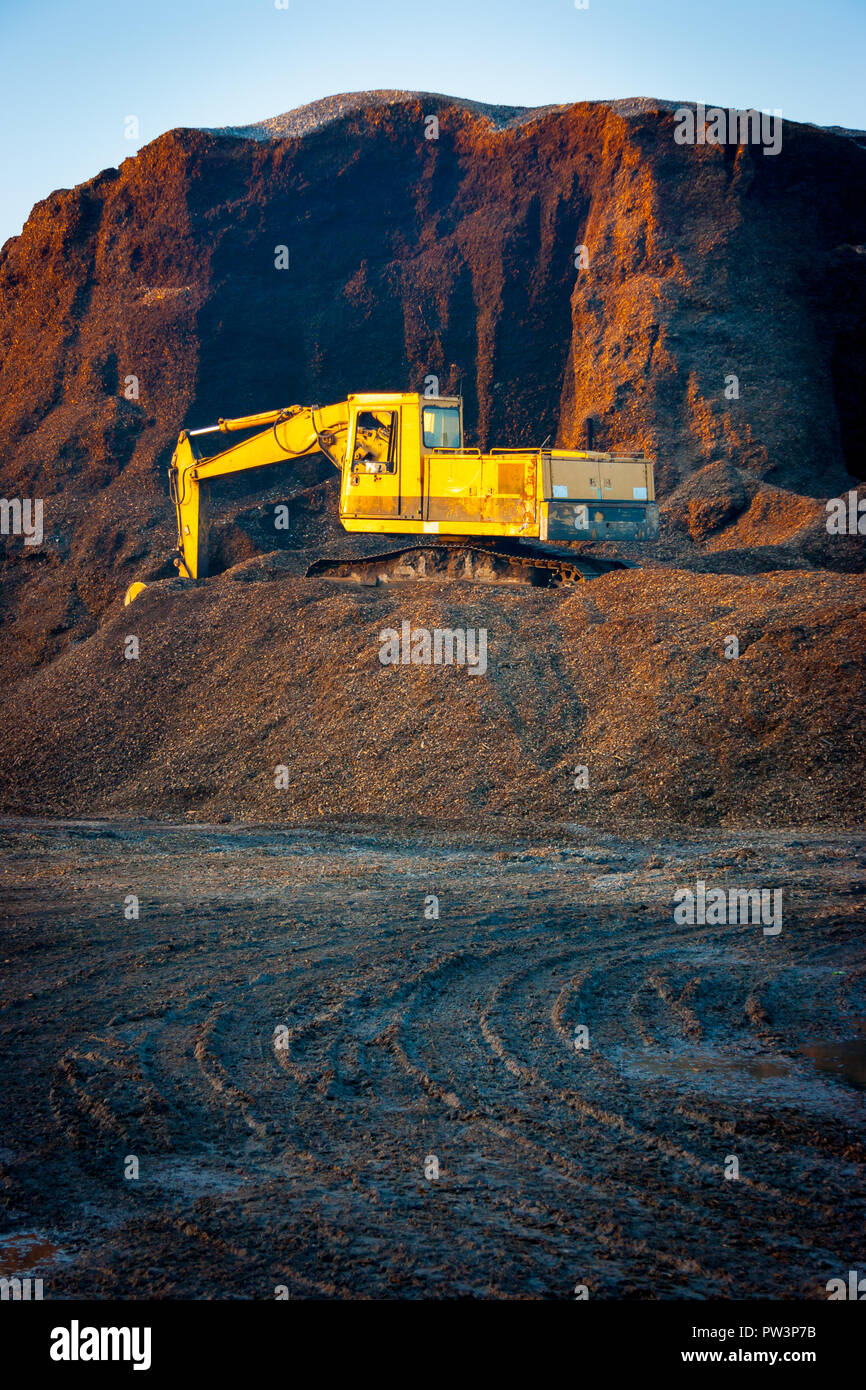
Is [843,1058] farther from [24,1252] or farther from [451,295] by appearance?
[451,295]

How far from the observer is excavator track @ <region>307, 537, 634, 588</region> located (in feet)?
68.7

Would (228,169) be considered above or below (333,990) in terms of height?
above

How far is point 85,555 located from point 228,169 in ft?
49.7

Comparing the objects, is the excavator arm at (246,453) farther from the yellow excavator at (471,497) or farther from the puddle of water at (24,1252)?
the puddle of water at (24,1252)

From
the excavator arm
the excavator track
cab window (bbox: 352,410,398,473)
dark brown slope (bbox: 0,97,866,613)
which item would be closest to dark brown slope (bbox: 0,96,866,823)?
dark brown slope (bbox: 0,97,866,613)

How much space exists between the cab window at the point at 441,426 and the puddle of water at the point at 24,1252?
18885mm

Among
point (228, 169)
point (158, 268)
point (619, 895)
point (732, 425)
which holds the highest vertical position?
point (228, 169)

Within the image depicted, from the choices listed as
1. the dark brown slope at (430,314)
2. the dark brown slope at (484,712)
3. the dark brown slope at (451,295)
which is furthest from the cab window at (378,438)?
the dark brown slope at (451,295)

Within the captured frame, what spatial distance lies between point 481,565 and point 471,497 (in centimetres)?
137

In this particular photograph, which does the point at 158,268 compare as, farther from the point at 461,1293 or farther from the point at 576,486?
the point at 461,1293

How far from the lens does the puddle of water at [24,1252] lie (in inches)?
133

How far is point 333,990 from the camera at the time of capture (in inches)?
254

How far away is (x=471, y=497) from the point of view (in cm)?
2119

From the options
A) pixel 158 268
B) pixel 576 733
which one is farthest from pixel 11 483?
pixel 576 733
